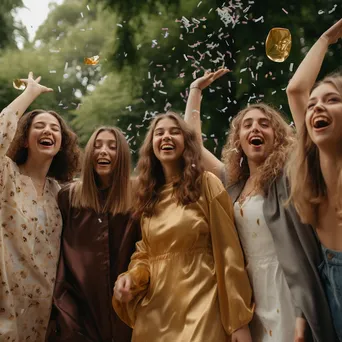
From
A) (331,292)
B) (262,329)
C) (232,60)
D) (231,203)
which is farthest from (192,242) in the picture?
(232,60)

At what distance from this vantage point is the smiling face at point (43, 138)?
353cm

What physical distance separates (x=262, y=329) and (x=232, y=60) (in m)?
4.76

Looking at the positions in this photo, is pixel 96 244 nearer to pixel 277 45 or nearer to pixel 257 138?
pixel 257 138

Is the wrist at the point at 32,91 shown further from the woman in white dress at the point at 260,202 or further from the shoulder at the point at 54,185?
the woman in white dress at the point at 260,202

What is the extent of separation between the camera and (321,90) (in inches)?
97.4

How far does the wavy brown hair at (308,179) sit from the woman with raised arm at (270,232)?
0.42ft

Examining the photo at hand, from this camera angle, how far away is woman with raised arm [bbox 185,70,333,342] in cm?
249

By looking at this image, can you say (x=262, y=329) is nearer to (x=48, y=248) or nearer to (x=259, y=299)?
(x=259, y=299)

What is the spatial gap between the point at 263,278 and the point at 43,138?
5.65ft

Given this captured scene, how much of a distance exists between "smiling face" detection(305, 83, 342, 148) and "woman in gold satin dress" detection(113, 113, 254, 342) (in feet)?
2.44

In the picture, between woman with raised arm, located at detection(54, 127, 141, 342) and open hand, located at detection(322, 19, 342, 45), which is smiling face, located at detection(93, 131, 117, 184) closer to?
woman with raised arm, located at detection(54, 127, 141, 342)

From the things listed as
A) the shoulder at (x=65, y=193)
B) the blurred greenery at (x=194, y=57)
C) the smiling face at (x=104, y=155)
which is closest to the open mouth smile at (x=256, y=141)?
the smiling face at (x=104, y=155)

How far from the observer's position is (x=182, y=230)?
9.50 ft

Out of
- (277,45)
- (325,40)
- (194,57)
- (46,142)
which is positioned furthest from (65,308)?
(194,57)
